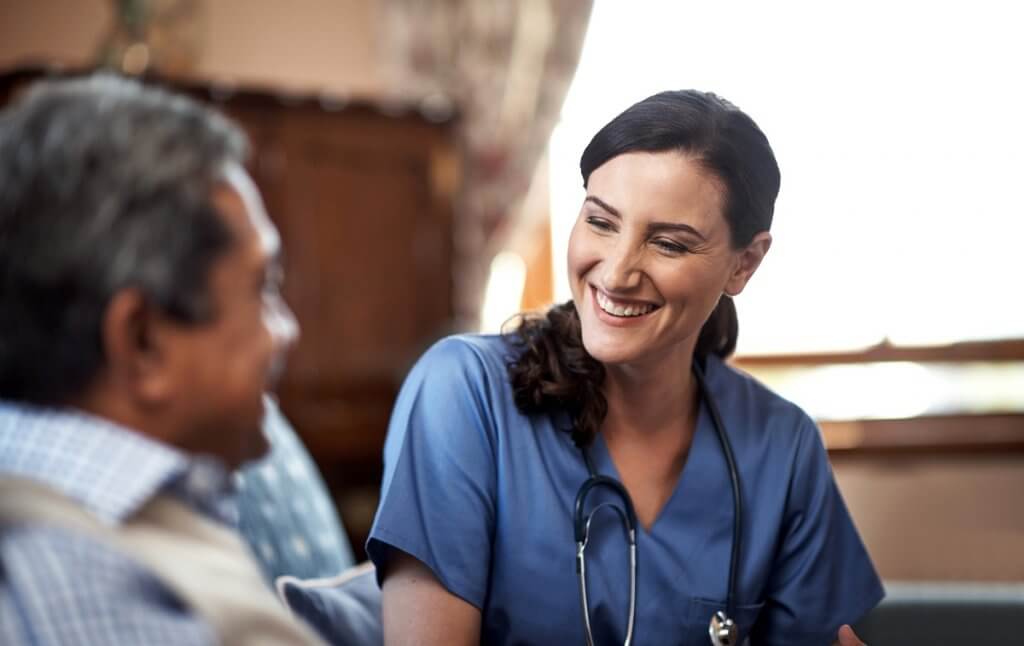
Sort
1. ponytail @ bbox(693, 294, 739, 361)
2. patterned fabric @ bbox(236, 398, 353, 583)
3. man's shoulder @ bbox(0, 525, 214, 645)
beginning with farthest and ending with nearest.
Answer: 1. ponytail @ bbox(693, 294, 739, 361)
2. patterned fabric @ bbox(236, 398, 353, 583)
3. man's shoulder @ bbox(0, 525, 214, 645)

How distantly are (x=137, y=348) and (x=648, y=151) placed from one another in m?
0.72

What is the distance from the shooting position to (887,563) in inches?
128

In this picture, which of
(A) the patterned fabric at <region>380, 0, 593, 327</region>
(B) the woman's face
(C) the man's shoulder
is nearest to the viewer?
(C) the man's shoulder

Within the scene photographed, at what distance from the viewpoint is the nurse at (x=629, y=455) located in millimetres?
1262

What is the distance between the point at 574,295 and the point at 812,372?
7.40 ft

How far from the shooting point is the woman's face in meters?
1.24

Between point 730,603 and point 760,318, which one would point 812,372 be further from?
point 730,603

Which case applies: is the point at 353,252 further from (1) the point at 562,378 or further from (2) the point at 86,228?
(2) the point at 86,228

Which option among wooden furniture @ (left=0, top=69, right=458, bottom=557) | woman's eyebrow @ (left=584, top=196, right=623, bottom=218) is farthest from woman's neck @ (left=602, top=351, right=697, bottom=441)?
wooden furniture @ (left=0, top=69, right=458, bottom=557)

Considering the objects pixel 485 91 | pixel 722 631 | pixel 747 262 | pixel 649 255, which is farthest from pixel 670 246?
pixel 485 91

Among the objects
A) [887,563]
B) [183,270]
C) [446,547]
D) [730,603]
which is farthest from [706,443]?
[887,563]

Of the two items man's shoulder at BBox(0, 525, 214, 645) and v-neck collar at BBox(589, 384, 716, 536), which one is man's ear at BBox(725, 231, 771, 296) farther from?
man's shoulder at BBox(0, 525, 214, 645)

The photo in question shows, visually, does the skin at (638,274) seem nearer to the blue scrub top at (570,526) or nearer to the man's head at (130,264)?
the blue scrub top at (570,526)

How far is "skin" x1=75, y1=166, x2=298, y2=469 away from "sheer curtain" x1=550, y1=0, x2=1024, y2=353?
107 inches
